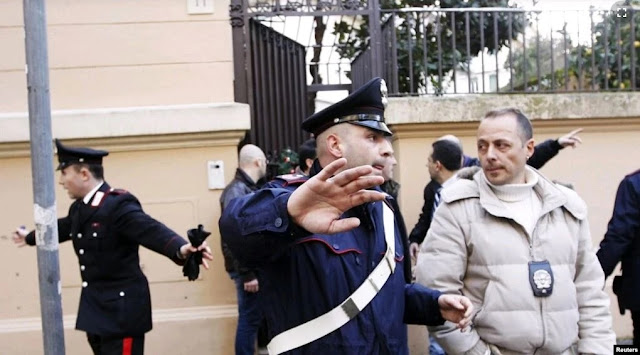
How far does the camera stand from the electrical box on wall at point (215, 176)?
7137mm

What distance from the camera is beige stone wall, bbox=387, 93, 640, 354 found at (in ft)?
23.7

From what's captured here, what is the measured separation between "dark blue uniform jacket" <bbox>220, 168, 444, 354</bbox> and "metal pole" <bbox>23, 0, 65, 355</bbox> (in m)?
1.68

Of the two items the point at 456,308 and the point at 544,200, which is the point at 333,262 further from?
the point at 544,200

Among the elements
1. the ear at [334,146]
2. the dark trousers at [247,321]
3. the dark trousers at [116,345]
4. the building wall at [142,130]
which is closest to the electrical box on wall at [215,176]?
the building wall at [142,130]

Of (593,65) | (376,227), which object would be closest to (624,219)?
(376,227)

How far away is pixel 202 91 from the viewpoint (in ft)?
23.7

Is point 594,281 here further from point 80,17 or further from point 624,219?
point 80,17

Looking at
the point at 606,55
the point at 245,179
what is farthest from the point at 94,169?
the point at 606,55

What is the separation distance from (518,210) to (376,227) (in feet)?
3.02

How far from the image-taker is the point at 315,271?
9.14ft

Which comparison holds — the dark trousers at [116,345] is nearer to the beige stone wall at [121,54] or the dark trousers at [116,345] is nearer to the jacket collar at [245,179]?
the jacket collar at [245,179]

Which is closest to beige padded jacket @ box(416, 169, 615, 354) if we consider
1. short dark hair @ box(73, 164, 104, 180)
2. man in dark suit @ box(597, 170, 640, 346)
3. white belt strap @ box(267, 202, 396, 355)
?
white belt strap @ box(267, 202, 396, 355)

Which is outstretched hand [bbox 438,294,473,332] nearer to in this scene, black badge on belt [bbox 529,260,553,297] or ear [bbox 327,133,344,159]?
black badge on belt [bbox 529,260,553,297]

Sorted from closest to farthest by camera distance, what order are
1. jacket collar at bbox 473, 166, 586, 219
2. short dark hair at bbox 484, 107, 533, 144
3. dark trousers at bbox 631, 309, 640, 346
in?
jacket collar at bbox 473, 166, 586, 219 → short dark hair at bbox 484, 107, 533, 144 → dark trousers at bbox 631, 309, 640, 346
